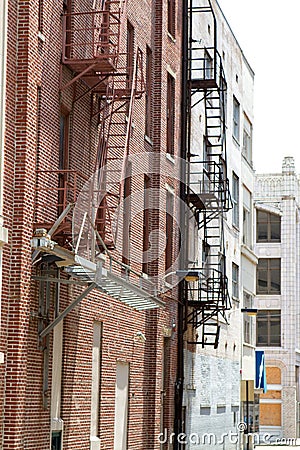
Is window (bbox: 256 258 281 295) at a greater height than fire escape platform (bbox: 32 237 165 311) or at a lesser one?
greater

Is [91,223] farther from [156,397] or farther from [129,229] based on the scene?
[156,397]

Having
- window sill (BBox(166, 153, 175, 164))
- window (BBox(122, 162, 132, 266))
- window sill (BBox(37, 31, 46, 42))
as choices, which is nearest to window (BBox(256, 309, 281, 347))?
window sill (BBox(166, 153, 175, 164))

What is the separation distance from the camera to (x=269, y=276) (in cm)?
6962

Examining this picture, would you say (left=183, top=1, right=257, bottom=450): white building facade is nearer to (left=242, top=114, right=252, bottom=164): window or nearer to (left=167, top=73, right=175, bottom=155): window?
(left=242, top=114, right=252, bottom=164): window

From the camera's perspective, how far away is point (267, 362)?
2689 inches

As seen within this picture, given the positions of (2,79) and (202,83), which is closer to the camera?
(2,79)

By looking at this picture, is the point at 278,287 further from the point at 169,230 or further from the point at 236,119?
the point at 169,230

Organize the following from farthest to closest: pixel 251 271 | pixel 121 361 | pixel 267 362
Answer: pixel 267 362
pixel 251 271
pixel 121 361

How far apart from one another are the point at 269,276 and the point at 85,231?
51.2 meters

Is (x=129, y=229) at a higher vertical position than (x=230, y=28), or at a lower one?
lower

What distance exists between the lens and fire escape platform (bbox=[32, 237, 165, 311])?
16547 millimetres

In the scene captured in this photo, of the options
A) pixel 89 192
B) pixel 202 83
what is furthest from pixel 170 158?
pixel 89 192

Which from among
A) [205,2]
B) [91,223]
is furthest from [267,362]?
[91,223]

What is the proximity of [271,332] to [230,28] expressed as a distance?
31137 mm
